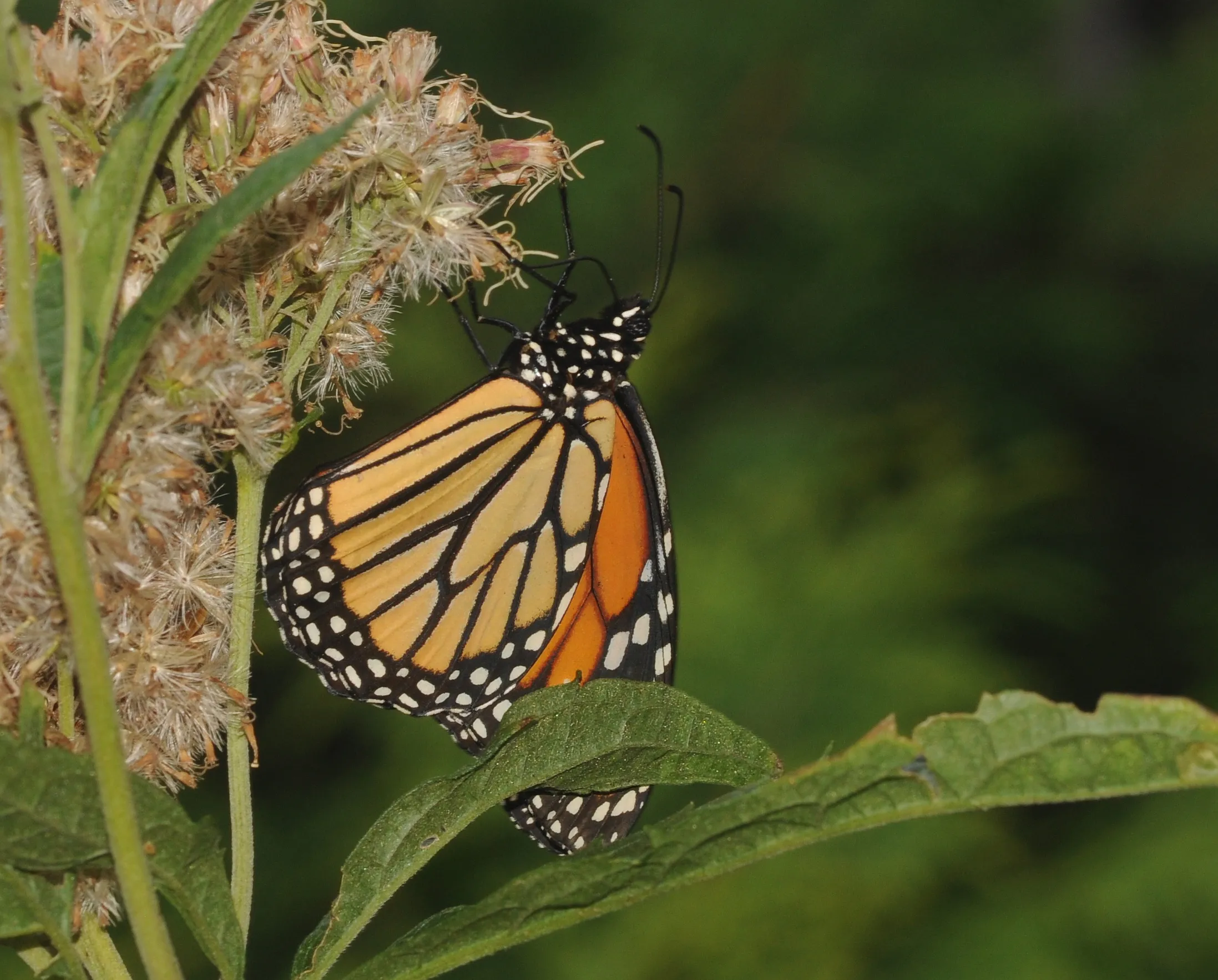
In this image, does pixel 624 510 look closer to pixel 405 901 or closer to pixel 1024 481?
pixel 405 901

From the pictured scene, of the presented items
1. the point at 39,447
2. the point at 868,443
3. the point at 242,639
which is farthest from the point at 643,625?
the point at 868,443

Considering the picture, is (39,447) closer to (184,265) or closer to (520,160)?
(184,265)

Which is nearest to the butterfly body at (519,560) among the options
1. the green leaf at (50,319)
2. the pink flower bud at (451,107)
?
the pink flower bud at (451,107)

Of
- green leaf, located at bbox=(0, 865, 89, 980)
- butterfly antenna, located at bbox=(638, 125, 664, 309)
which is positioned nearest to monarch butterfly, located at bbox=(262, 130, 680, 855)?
butterfly antenna, located at bbox=(638, 125, 664, 309)

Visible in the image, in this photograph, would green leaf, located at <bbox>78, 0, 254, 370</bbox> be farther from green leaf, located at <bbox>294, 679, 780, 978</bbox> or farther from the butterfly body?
the butterfly body

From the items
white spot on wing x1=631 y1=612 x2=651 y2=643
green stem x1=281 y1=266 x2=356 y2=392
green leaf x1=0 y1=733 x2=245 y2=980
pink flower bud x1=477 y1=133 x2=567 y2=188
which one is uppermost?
pink flower bud x1=477 y1=133 x2=567 y2=188
